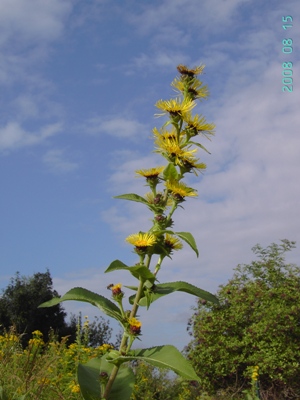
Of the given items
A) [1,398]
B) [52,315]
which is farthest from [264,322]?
[52,315]

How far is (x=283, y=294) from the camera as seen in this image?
11.2 m

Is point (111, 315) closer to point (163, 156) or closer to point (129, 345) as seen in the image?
point (129, 345)

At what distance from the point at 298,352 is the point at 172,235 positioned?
860 centimetres

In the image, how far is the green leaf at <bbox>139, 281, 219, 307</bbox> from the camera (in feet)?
8.93

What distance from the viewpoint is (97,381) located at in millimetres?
2865

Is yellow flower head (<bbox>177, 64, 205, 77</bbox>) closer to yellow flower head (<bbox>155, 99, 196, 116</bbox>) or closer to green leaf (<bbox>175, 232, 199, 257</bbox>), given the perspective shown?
yellow flower head (<bbox>155, 99, 196, 116</bbox>)

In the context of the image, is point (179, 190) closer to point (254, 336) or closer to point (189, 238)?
point (189, 238)

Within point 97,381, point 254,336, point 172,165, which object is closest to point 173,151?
point 172,165

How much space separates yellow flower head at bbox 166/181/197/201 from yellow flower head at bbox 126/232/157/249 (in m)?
0.25

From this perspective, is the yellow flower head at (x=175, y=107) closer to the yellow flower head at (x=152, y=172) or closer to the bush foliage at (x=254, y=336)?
the yellow flower head at (x=152, y=172)

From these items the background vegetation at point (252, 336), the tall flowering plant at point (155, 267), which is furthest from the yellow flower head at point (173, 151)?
the background vegetation at point (252, 336)

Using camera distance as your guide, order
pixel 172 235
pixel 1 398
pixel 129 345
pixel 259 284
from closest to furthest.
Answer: pixel 129 345, pixel 172 235, pixel 1 398, pixel 259 284

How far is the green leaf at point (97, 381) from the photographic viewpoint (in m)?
2.80

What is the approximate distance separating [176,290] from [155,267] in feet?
0.55
